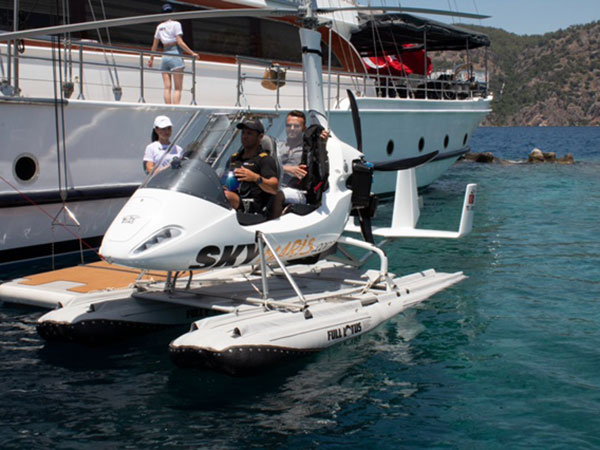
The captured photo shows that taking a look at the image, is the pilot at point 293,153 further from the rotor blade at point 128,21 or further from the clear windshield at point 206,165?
the rotor blade at point 128,21

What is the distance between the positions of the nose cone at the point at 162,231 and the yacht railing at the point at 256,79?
357 centimetres

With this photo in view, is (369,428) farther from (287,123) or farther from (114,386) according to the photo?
(287,123)

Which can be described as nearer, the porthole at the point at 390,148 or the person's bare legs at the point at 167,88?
the person's bare legs at the point at 167,88

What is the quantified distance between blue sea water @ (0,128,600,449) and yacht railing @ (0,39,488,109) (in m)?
3.68

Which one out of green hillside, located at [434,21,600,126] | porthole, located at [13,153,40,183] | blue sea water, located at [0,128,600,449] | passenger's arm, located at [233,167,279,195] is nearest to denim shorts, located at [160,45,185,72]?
porthole, located at [13,153,40,183]

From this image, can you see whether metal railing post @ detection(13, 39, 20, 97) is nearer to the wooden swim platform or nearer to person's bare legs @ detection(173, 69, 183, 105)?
the wooden swim platform

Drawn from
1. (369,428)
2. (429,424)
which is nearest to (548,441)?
(429,424)

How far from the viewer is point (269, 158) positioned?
750 centimetres

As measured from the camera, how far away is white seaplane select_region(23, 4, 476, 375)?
6391 millimetres

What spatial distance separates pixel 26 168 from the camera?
1052 cm

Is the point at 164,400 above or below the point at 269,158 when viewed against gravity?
below

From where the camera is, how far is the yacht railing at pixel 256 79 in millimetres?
10734

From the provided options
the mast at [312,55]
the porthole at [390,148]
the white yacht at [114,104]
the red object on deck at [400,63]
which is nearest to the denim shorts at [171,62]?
the white yacht at [114,104]

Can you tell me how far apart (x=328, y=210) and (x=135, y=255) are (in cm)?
256
